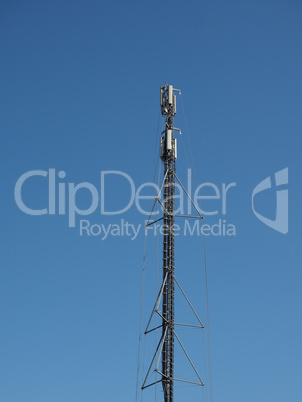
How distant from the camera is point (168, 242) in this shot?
88375 mm

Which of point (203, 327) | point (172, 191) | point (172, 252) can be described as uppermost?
point (172, 191)

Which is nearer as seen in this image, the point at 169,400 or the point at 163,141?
the point at 169,400

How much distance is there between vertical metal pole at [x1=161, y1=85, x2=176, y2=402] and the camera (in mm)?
85375

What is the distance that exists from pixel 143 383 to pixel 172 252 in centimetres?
1230

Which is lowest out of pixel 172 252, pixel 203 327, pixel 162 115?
pixel 203 327

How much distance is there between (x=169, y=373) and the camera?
85.2 meters

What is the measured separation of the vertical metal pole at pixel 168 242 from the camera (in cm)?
8538

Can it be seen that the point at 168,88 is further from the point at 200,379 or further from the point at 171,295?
the point at 200,379

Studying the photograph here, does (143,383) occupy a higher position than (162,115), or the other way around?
(162,115)

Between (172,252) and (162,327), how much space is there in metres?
7.02

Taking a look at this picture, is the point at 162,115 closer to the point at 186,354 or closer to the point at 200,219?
the point at 200,219

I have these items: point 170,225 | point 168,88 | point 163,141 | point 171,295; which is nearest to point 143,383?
point 171,295

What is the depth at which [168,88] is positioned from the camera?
Result: 93.6 meters

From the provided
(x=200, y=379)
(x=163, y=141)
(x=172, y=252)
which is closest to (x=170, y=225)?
(x=172, y=252)
